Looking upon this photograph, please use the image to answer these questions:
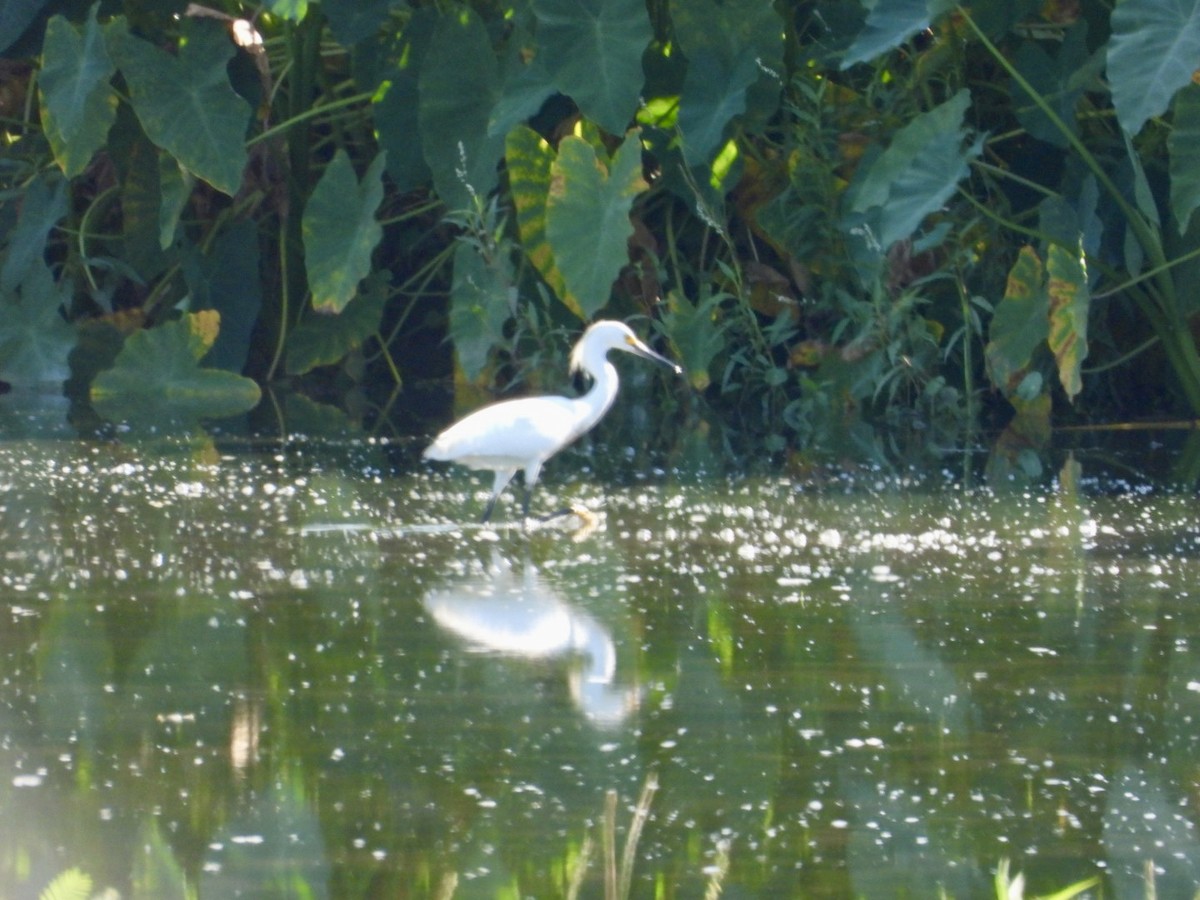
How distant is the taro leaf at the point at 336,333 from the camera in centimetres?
869

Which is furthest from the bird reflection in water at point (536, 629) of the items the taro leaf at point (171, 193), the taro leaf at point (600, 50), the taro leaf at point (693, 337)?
the taro leaf at point (171, 193)

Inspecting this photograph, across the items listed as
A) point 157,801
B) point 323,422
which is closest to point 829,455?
point 323,422

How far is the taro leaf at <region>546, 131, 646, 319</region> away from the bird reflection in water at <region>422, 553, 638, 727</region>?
2486 millimetres

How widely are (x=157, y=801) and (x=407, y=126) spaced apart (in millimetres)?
6033

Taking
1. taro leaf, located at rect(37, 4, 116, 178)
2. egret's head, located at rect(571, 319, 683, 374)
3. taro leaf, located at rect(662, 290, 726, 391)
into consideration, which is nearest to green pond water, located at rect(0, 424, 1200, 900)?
egret's head, located at rect(571, 319, 683, 374)

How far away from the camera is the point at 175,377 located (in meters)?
8.08

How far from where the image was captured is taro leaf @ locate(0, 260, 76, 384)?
8.73 m

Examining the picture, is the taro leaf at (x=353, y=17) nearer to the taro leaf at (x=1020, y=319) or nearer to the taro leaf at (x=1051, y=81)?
the taro leaf at (x=1051, y=81)

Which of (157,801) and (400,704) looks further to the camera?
(400,704)

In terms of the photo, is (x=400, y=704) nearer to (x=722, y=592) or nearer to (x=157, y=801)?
(x=157, y=801)

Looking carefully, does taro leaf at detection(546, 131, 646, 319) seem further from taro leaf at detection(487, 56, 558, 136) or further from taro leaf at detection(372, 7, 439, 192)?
taro leaf at detection(372, 7, 439, 192)

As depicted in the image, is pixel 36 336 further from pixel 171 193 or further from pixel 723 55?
pixel 723 55

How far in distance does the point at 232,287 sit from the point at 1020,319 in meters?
3.84

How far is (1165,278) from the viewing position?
7137mm
